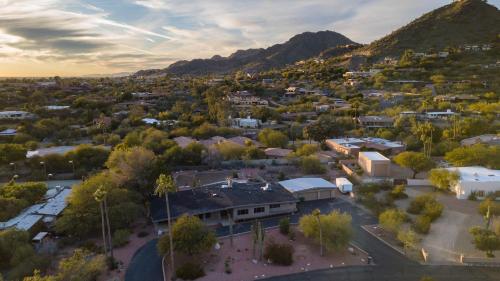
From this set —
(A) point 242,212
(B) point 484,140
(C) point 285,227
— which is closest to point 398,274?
(C) point 285,227

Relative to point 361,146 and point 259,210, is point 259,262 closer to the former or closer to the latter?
point 259,210

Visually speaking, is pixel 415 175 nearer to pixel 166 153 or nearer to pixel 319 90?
pixel 166 153

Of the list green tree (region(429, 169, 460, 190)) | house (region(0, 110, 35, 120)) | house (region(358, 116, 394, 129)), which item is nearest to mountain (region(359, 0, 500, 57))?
house (region(358, 116, 394, 129))

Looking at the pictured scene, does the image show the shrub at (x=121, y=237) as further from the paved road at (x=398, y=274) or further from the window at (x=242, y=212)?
the paved road at (x=398, y=274)

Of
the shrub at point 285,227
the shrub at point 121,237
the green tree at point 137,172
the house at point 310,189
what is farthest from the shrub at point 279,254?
the green tree at point 137,172

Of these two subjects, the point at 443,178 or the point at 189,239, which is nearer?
the point at 189,239

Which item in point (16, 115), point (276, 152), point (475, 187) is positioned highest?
point (16, 115)

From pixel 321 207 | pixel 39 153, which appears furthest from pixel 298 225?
pixel 39 153
